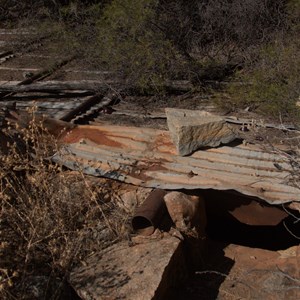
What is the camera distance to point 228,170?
4.71 meters

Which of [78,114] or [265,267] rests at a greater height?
[78,114]

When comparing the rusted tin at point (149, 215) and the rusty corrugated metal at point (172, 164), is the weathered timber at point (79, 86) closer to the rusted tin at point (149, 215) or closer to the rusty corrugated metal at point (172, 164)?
the rusty corrugated metal at point (172, 164)

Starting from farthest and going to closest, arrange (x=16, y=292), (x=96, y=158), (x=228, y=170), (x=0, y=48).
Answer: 1. (x=0, y=48)
2. (x=96, y=158)
3. (x=228, y=170)
4. (x=16, y=292)

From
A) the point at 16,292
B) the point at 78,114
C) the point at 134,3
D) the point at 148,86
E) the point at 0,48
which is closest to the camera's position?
the point at 16,292

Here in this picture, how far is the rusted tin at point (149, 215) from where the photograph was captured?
4180mm

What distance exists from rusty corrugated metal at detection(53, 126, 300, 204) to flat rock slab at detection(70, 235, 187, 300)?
76 centimetres

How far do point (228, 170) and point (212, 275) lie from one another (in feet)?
3.33

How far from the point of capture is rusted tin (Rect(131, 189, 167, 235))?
4.18 metres

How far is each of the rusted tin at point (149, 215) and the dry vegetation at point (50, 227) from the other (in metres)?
0.13

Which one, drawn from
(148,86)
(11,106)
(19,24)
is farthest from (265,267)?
(19,24)

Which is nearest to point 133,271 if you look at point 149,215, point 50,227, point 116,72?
point 149,215

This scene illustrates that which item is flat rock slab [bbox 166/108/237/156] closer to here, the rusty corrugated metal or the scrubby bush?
A: the rusty corrugated metal

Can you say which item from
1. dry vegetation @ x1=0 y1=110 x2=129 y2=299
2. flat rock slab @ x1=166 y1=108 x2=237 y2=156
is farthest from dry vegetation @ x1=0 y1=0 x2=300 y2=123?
dry vegetation @ x1=0 y1=110 x2=129 y2=299

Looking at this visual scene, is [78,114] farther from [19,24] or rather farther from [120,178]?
[19,24]
